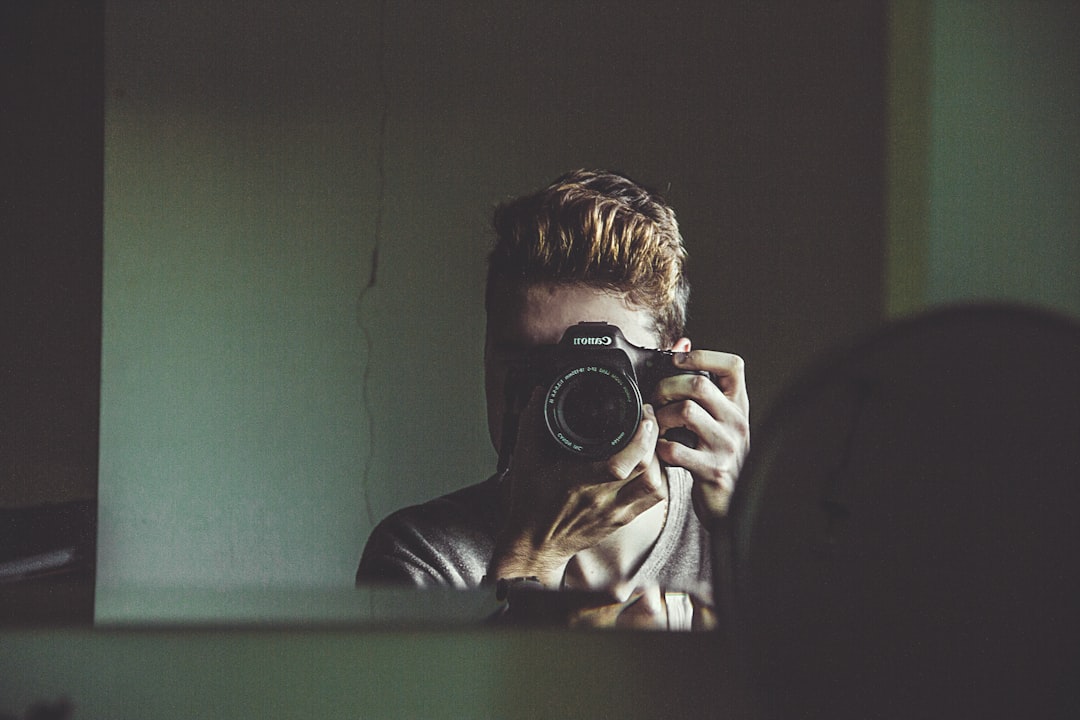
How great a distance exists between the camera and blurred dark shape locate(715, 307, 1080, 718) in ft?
1.22

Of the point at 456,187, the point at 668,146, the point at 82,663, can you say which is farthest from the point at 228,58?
the point at 82,663

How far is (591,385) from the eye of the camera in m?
0.52

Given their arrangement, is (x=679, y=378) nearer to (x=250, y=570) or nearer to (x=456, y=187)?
(x=456, y=187)

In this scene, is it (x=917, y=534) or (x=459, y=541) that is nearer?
(x=917, y=534)

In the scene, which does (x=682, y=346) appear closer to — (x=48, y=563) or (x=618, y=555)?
(x=618, y=555)

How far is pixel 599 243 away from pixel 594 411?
0.12 m

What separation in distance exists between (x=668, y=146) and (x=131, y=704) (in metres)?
0.49

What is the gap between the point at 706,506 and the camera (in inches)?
21.0

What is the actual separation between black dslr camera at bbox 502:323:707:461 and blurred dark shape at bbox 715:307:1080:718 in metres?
0.15

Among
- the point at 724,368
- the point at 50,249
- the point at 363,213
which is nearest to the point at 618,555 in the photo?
the point at 724,368

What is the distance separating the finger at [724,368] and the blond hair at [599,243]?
0.02 m

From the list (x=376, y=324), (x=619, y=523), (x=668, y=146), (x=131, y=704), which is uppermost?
(x=668, y=146)

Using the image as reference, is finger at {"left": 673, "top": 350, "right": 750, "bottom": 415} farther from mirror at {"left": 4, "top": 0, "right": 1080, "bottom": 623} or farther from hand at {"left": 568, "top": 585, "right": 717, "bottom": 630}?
hand at {"left": 568, "top": 585, "right": 717, "bottom": 630}

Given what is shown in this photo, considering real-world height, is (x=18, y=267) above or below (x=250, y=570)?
above
